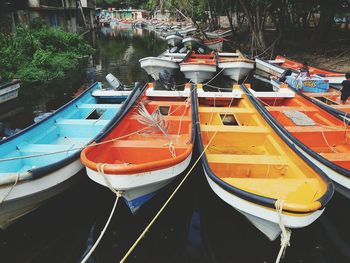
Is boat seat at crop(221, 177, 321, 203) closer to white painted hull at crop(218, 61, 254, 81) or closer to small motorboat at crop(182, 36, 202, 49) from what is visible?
white painted hull at crop(218, 61, 254, 81)

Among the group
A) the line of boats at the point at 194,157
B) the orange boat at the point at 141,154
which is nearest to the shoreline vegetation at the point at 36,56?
the line of boats at the point at 194,157

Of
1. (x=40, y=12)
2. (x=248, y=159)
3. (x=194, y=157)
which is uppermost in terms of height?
(x=40, y=12)

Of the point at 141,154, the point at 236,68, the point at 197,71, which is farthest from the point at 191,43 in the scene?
the point at 141,154

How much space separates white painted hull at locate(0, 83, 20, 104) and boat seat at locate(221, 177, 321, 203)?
986 centimetres

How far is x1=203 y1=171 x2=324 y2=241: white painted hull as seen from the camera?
3.28 m

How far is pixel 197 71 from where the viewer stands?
1302 centimetres

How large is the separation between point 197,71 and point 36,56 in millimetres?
8898

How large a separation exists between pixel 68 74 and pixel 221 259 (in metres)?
15.2

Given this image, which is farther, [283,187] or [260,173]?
[260,173]

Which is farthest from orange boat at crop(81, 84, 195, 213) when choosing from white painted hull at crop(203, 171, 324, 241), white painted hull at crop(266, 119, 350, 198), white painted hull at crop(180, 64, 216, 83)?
white painted hull at crop(180, 64, 216, 83)

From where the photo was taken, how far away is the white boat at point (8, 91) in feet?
34.5

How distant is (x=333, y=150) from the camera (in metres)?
5.78

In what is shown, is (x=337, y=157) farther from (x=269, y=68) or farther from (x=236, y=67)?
(x=269, y=68)

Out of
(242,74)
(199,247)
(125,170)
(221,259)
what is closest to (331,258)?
(221,259)
